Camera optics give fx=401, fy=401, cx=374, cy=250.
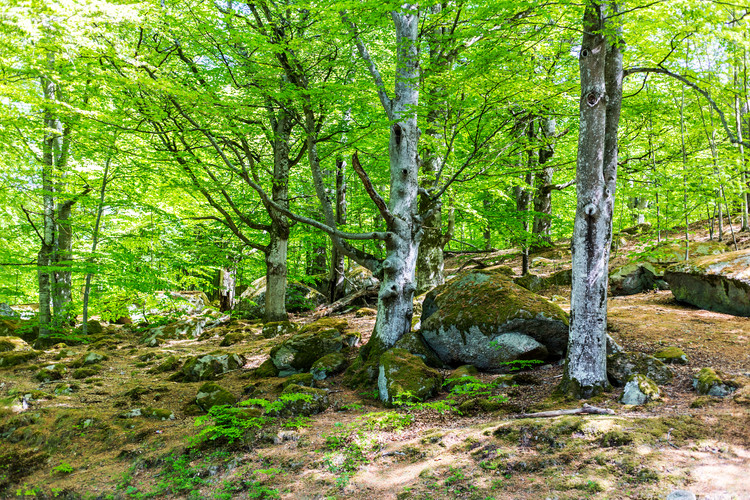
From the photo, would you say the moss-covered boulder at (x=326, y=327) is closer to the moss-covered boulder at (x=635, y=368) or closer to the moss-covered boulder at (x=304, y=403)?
the moss-covered boulder at (x=304, y=403)

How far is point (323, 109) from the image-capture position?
7.73 metres

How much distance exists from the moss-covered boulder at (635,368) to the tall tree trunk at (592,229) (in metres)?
0.29

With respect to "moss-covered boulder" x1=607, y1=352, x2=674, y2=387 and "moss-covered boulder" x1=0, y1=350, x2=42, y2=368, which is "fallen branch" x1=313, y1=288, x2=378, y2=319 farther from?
"moss-covered boulder" x1=607, y1=352, x2=674, y2=387

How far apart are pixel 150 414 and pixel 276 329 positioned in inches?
171

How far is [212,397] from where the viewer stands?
5602 mm

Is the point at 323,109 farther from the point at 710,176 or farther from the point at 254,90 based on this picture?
the point at 710,176

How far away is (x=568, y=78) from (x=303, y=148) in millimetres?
6132

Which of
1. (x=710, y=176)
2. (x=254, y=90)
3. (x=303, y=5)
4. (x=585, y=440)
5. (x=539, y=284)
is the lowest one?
(x=585, y=440)

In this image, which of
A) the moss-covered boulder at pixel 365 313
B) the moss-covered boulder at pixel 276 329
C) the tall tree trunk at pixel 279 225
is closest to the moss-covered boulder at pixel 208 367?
the moss-covered boulder at pixel 276 329

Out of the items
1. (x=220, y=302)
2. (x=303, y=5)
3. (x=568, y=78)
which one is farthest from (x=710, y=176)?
(x=220, y=302)

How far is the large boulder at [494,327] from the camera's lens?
5305 millimetres

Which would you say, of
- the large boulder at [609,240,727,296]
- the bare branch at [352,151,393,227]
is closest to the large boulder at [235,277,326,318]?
the bare branch at [352,151,393,227]

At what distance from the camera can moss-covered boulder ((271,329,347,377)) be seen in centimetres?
683

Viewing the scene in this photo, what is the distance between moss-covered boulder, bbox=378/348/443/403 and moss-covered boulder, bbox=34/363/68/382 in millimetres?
6181
